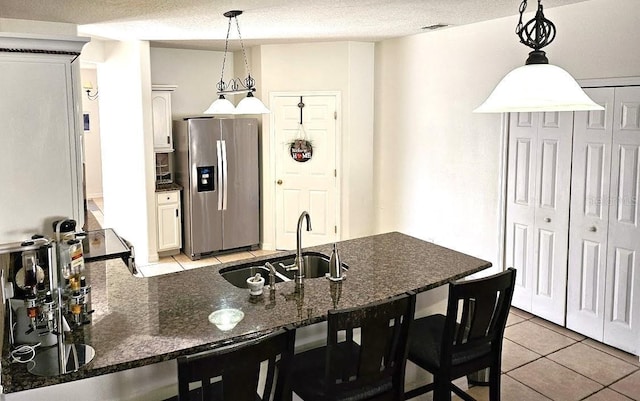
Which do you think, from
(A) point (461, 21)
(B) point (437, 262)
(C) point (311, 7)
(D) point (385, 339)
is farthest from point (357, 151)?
(D) point (385, 339)

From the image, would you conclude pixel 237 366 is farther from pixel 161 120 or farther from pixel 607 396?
pixel 161 120

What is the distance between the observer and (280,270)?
3.25 m

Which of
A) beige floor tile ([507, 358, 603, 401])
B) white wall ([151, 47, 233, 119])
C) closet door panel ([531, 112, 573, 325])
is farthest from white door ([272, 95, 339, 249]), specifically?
beige floor tile ([507, 358, 603, 401])

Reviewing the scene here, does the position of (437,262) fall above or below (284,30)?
below

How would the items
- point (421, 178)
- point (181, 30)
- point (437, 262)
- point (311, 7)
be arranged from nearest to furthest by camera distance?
point (437, 262)
point (311, 7)
point (181, 30)
point (421, 178)

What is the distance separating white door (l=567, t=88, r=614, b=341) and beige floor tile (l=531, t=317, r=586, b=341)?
0.04 metres

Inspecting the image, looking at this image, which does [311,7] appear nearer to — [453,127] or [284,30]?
[284,30]

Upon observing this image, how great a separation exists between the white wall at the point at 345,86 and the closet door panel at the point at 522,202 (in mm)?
2147

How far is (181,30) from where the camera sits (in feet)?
17.3

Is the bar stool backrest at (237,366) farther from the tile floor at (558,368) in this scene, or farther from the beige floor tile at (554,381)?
the beige floor tile at (554,381)

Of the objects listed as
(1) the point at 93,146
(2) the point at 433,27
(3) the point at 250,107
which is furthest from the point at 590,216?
(1) the point at 93,146

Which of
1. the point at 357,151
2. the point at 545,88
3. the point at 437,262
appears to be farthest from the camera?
the point at 357,151

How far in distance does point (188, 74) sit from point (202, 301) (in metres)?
5.08

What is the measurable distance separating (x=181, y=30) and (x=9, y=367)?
408 cm
